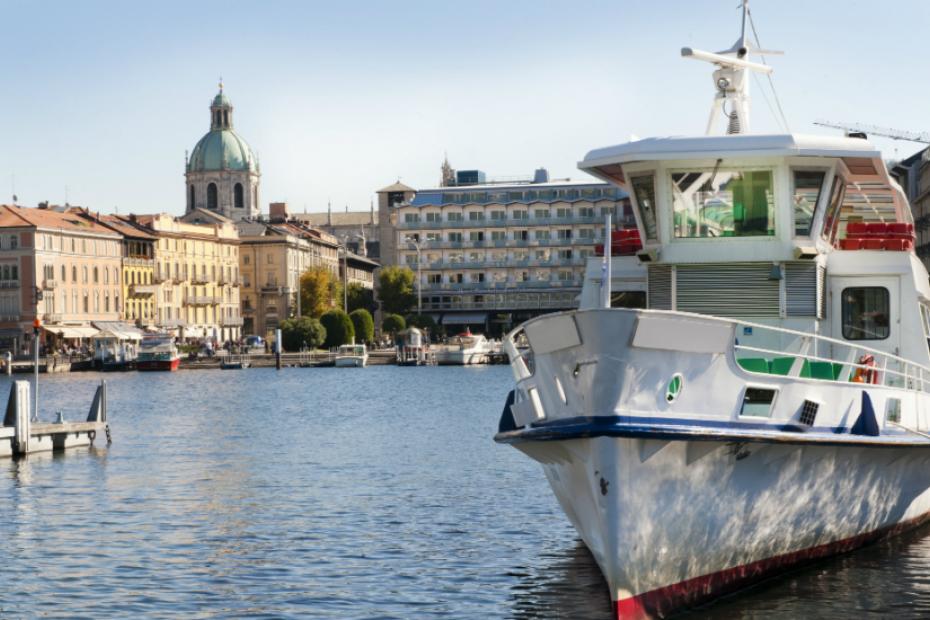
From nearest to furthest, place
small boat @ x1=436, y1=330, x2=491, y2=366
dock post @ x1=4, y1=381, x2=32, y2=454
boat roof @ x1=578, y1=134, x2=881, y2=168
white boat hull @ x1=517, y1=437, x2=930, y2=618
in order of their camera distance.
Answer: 1. white boat hull @ x1=517, y1=437, x2=930, y2=618
2. boat roof @ x1=578, y1=134, x2=881, y2=168
3. dock post @ x1=4, y1=381, x2=32, y2=454
4. small boat @ x1=436, y1=330, x2=491, y2=366

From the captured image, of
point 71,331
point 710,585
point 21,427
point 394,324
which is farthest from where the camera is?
point 394,324

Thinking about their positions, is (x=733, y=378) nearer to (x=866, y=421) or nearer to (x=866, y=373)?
(x=866, y=421)

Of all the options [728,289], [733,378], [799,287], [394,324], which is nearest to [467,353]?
[394,324]

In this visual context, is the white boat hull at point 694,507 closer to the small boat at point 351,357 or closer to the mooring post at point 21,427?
the mooring post at point 21,427

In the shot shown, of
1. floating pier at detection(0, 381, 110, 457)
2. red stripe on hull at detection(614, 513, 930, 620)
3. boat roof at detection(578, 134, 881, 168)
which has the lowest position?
red stripe on hull at detection(614, 513, 930, 620)

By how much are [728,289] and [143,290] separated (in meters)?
171

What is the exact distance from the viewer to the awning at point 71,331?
170m

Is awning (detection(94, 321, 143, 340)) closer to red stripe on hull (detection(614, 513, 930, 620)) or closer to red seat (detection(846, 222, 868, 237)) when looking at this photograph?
red seat (detection(846, 222, 868, 237))

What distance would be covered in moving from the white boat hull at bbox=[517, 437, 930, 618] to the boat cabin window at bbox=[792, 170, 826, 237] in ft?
13.3

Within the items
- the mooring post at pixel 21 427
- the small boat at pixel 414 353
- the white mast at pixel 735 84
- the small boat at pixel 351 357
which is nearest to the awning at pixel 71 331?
the small boat at pixel 351 357

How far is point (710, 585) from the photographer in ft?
75.9

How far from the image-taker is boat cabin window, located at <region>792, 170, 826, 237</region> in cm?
2684

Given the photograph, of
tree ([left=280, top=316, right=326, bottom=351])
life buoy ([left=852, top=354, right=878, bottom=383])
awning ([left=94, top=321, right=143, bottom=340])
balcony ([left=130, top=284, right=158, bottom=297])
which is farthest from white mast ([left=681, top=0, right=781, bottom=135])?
balcony ([left=130, top=284, right=158, bottom=297])

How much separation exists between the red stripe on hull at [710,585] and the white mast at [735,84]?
8.31 meters
